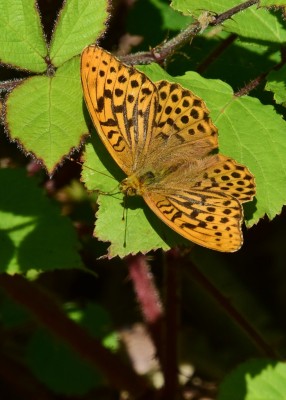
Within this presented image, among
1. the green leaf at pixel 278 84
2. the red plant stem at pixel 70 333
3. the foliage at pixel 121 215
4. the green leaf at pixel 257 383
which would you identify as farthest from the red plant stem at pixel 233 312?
the green leaf at pixel 278 84

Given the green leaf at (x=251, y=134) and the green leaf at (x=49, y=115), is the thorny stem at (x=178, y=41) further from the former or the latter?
the green leaf at (x=49, y=115)

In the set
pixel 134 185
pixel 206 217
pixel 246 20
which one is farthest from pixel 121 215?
pixel 246 20

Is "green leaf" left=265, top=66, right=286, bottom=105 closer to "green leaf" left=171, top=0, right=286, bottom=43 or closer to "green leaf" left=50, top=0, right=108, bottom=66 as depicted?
"green leaf" left=171, top=0, right=286, bottom=43

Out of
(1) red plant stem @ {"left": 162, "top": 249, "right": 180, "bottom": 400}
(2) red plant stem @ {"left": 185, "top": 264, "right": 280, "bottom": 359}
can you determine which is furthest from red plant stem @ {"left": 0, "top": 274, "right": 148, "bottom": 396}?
(2) red plant stem @ {"left": 185, "top": 264, "right": 280, "bottom": 359}

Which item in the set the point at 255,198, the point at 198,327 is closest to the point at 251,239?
the point at 198,327

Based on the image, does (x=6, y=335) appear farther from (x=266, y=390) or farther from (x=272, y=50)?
(x=272, y=50)

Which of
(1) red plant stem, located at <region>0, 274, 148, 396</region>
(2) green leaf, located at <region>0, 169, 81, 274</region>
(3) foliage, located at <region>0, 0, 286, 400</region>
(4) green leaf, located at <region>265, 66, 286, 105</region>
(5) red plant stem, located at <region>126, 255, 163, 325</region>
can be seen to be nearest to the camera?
(3) foliage, located at <region>0, 0, 286, 400</region>
